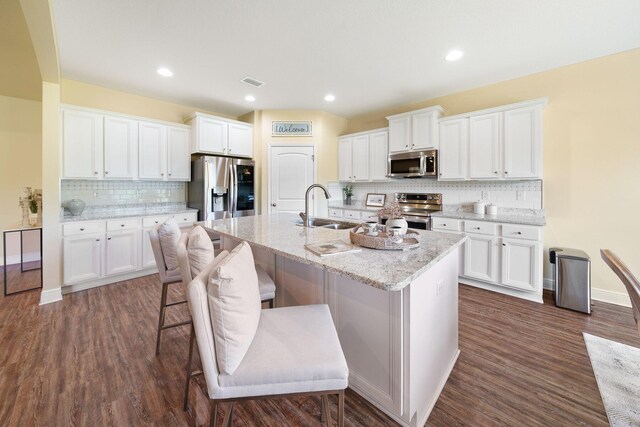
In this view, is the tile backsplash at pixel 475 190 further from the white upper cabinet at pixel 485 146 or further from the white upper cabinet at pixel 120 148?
the white upper cabinet at pixel 120 148

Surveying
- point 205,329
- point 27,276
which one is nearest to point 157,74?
point 27,276

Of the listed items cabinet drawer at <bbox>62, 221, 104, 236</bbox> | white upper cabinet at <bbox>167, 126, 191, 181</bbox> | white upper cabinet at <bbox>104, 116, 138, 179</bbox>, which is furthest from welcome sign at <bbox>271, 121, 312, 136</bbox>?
cabinet drawer at <bbox>62, 221, 104, 236</bbox>

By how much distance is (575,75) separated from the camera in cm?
305

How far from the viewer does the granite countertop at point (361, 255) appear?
3.63 feet

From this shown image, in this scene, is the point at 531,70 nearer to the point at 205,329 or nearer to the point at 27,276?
the point at 205,329

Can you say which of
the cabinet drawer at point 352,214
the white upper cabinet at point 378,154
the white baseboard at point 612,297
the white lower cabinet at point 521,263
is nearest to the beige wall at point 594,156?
the white baseboard at point 612,297

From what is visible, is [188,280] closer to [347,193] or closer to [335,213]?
[335,213]

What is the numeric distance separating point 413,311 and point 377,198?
3.75 m

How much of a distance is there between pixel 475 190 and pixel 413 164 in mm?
928

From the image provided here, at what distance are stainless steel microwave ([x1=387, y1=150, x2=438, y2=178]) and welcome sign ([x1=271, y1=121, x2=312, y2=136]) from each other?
155cm

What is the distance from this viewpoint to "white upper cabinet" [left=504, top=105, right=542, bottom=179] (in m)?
3.08

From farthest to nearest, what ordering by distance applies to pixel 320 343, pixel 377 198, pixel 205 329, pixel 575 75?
pixel 377 198
pixel 575 75
pixel 320 343
pixel 205 329

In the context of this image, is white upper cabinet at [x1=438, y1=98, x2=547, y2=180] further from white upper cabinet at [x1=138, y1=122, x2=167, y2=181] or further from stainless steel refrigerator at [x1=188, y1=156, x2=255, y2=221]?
white upper cabinet at [x1=138, y1=122, x2=167, y2=181]

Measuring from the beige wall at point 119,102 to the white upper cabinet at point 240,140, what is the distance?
79 cm
